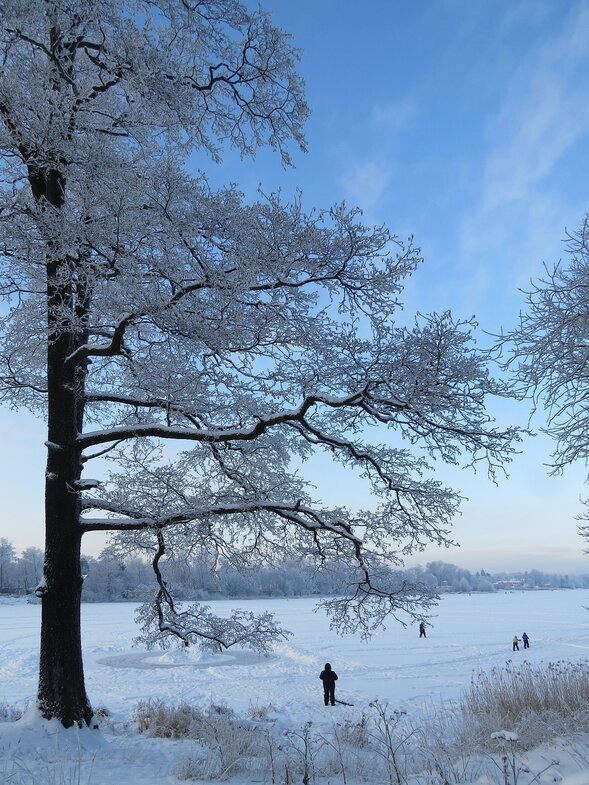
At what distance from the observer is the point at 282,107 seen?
9.17 metres

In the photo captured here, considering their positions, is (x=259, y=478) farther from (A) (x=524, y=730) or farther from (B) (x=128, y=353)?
(A) (x=524, y=730)

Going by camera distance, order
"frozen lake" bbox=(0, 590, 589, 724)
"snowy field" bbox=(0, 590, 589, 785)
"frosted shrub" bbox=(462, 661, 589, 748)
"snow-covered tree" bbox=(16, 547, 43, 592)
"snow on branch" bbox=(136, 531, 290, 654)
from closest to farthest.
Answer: "snowy field" bbox=(0, 590, 589, 785), "frosted shrub" bbox=(462, 661, 589, 748), "snow on branch" bbox=(136, 531, 290, 654), "frozen lake" bbox=(0, 590, 589, 724), "snow-covered tree" bbox=(16, 547, 43, 592)

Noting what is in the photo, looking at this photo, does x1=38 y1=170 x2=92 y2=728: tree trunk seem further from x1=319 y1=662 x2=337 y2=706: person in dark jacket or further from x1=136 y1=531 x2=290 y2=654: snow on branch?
x1=319 y1=662 x2=337 y2=706: person in dark jacket

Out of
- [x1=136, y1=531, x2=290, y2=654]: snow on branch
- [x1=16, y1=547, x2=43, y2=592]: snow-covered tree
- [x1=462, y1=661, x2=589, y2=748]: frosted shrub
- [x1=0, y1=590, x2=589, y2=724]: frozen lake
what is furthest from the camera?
[x1=16, y1=547, x2=43, y2=592]: snow-covered tree

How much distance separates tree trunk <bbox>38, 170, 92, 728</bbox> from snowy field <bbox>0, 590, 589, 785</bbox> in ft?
1.55

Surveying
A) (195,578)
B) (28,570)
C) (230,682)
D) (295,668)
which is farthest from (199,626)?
(28,570)

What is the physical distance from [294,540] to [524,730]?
137 inches

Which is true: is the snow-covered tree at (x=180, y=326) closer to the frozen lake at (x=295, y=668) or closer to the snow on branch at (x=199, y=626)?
the snow on branch at (x=199, y=626)

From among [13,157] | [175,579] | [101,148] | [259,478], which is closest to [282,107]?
[101,148]

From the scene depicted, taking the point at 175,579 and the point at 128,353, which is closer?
the point at 128,353

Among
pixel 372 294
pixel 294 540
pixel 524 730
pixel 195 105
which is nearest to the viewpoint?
pixel 524 730

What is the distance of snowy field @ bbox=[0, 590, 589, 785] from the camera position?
613 centimetres

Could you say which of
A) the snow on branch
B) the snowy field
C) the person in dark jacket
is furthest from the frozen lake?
the snow on branch

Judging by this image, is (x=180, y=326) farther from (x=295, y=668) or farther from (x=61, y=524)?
(x=295, y=668)
